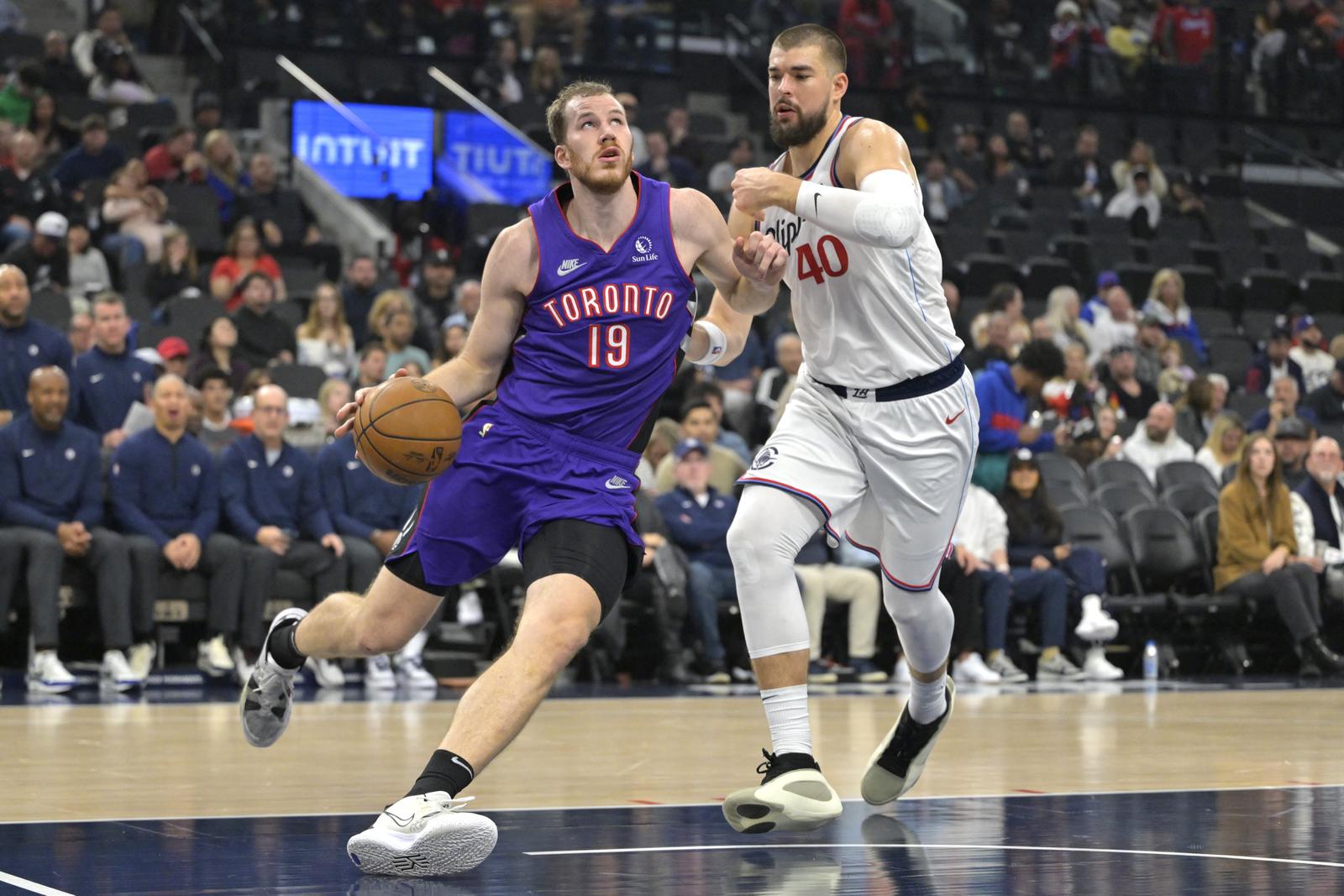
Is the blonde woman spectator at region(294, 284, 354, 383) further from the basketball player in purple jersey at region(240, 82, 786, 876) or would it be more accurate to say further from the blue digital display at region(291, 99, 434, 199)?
the basketball player in purple jersey at region(240, 82, 786, 876)

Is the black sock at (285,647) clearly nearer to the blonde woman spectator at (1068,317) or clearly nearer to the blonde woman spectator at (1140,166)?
the blonde woman spectator at (1068,317)

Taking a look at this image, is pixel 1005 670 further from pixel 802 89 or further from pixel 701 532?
pixel 802 89

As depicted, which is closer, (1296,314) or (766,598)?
(766,598)

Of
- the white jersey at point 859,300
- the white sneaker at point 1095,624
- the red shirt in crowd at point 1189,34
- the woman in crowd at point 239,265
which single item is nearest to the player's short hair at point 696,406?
the white sneaker at point 1095,624

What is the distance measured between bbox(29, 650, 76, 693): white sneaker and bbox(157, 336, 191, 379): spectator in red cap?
2101mm

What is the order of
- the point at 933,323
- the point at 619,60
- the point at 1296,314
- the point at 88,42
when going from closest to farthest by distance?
1. the point at 933,323
2. the point at 88,42
3. the point at 1296,314
4. the point at 619,60

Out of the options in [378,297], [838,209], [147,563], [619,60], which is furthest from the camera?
[619,60]

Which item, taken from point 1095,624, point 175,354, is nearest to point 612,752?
point 175,354

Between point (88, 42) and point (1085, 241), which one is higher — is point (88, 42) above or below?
above

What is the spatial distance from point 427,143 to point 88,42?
2916 millimetres

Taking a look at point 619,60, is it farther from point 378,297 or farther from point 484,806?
point 484,806

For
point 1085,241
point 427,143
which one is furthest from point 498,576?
point 1085,241

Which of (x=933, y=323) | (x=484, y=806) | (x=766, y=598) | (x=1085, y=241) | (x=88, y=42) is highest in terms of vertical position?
(x=88, y=42)

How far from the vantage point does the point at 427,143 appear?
656 inches
